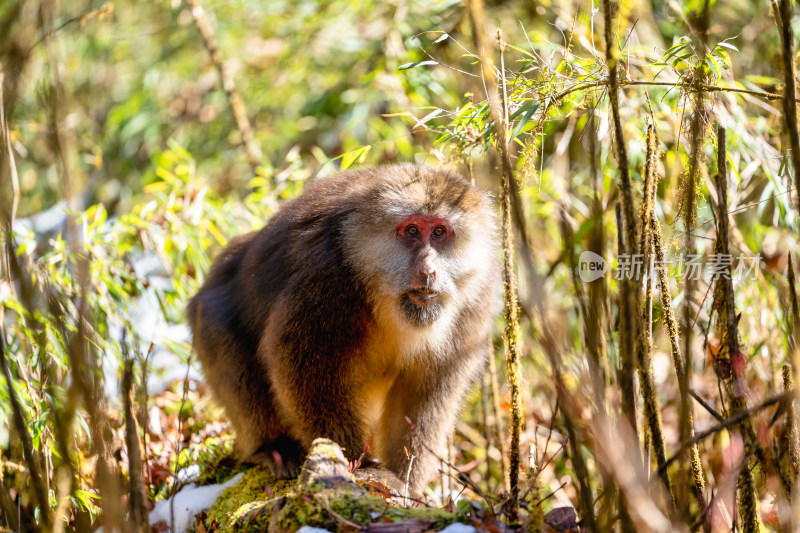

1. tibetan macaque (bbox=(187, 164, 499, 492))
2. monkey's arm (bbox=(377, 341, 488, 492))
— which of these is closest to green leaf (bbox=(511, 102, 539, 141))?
tibetan macaque (bbox=(187, 164, 499, 492))

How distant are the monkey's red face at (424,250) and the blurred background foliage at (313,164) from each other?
0.39 m

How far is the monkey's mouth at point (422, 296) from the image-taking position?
3.68 m

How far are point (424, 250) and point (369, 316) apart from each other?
0.45m

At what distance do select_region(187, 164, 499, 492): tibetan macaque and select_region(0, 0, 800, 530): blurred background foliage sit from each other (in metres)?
0.32

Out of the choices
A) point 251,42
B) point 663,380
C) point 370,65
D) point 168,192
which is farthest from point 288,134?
point 663,380

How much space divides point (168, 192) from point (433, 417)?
11.4 ft

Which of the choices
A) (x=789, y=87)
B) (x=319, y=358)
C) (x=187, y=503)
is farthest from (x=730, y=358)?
(x=187, y=503)

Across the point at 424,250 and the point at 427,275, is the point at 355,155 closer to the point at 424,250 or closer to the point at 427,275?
the point at 424,250

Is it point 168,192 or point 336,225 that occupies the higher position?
point 168,192

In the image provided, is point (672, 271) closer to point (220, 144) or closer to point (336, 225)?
point (336, 225)

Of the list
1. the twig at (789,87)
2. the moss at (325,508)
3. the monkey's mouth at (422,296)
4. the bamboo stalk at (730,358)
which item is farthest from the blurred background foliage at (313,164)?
the monkey's mouth at (422,296)

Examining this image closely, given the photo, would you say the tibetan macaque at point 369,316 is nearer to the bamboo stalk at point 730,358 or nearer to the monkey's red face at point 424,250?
the monkey's red face at point 424,250

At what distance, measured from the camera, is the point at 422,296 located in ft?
12.1

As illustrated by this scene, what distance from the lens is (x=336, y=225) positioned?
3.88 meters
